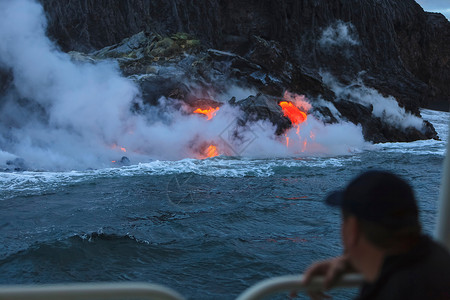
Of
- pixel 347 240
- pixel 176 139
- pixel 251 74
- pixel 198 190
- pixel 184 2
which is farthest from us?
pixel 184 2

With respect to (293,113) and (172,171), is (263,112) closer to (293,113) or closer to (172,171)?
(293,113)

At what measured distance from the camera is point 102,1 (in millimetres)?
28453

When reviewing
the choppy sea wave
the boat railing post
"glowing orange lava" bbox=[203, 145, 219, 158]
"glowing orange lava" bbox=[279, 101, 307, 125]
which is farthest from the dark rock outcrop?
the boat railing post

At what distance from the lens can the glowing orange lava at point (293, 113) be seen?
19680mm

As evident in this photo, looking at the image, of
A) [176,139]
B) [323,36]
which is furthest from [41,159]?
[323,36]

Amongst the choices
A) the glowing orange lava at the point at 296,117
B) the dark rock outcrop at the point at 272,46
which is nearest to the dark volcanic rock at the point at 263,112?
the dark rock outcrop at the point at 272,46

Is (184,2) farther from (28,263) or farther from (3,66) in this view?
(28,263)

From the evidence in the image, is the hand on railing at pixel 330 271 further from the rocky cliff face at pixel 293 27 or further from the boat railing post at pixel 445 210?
the rocky cliff face at pixel 293 27

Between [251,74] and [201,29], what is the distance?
15.2m

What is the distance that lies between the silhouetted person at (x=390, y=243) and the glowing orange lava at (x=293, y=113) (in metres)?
18.0

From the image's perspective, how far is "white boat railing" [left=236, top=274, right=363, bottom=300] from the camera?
142 cm

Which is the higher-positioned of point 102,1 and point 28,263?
point 102,1

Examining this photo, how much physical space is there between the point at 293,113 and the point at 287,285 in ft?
63.1

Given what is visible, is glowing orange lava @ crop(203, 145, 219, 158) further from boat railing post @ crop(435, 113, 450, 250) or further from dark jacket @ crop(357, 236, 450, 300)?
dark jacket @ crop(357, 236, 450, 300)
